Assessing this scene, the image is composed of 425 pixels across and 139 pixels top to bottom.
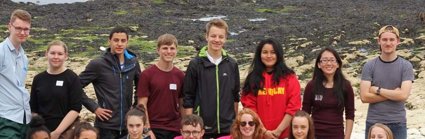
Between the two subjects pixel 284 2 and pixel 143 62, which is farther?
pixel 284 2

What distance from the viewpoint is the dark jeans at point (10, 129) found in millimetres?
7411

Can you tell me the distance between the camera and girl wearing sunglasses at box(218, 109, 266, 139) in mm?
7727

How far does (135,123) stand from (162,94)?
0.72 m

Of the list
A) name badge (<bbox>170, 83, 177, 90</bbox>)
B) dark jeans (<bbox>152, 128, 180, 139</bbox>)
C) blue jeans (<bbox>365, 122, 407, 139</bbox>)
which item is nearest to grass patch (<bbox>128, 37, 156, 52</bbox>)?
dark jeans (<bbox>152, 128, 180, 139</bbox>)

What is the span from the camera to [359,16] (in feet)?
127

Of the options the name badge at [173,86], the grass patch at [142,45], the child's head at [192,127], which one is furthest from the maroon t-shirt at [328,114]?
the grass patch at [142,45]

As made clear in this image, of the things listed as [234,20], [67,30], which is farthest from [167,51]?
[234,20]

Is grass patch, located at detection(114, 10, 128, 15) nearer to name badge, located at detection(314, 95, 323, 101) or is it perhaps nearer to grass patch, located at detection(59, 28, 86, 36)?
grass patch, located at detection(59, 28, 86, 36)

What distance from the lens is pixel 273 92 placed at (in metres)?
8.02

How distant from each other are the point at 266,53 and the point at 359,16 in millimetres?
31790

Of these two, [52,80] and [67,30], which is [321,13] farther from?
[52,80]

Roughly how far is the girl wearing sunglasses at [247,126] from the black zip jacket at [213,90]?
400 millimetres

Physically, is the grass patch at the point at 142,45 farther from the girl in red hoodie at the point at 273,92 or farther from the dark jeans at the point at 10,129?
the dark jeans at the point at 10,129

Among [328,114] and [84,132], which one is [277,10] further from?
[84,132]
